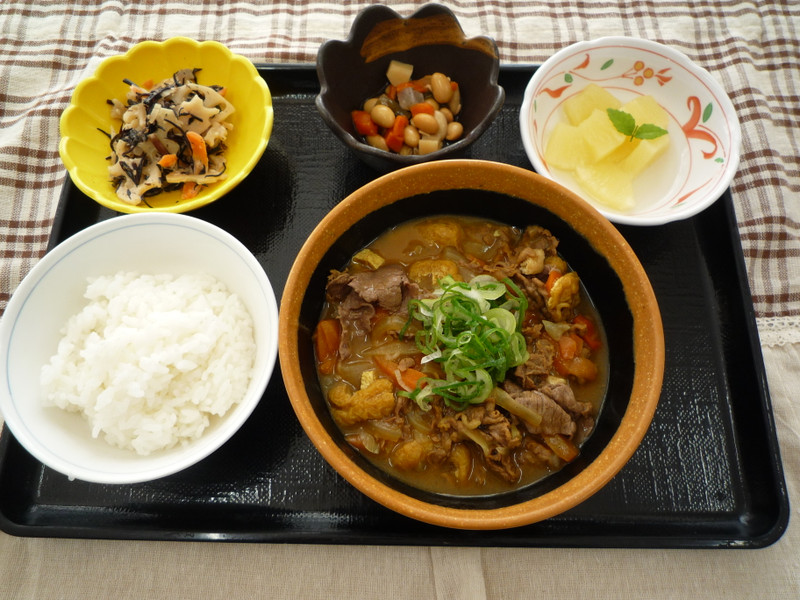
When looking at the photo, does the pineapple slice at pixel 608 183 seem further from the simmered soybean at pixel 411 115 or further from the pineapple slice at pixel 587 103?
the simmered soybean at pixel 411 115

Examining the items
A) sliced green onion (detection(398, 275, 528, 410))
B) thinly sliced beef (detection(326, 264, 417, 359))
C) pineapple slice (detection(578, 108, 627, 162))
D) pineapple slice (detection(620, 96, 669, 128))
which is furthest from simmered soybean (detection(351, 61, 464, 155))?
pineapple slice (detection(620, 96, 669, 128))

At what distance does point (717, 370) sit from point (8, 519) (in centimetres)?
341

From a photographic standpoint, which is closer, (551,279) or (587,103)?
(551,279)

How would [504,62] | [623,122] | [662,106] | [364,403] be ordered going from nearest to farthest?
[364,403]
[623,122]
[662,106]
[504,62]

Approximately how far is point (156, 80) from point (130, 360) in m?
1.72

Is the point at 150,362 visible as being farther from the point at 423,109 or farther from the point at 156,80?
the point at 423,109

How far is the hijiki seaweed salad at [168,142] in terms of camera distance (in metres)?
2.80

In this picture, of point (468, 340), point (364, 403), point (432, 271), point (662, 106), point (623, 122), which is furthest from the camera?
point (662, 106)

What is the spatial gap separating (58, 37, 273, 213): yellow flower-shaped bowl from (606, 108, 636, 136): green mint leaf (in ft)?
5.96

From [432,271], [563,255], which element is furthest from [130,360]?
[563,255]

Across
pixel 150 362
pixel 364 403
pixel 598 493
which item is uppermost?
pixel 150 362

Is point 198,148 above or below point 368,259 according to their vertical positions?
above

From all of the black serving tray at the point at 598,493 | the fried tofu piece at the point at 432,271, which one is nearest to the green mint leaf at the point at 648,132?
the black serving tray at the point at 598,493

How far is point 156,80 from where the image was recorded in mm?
3047
